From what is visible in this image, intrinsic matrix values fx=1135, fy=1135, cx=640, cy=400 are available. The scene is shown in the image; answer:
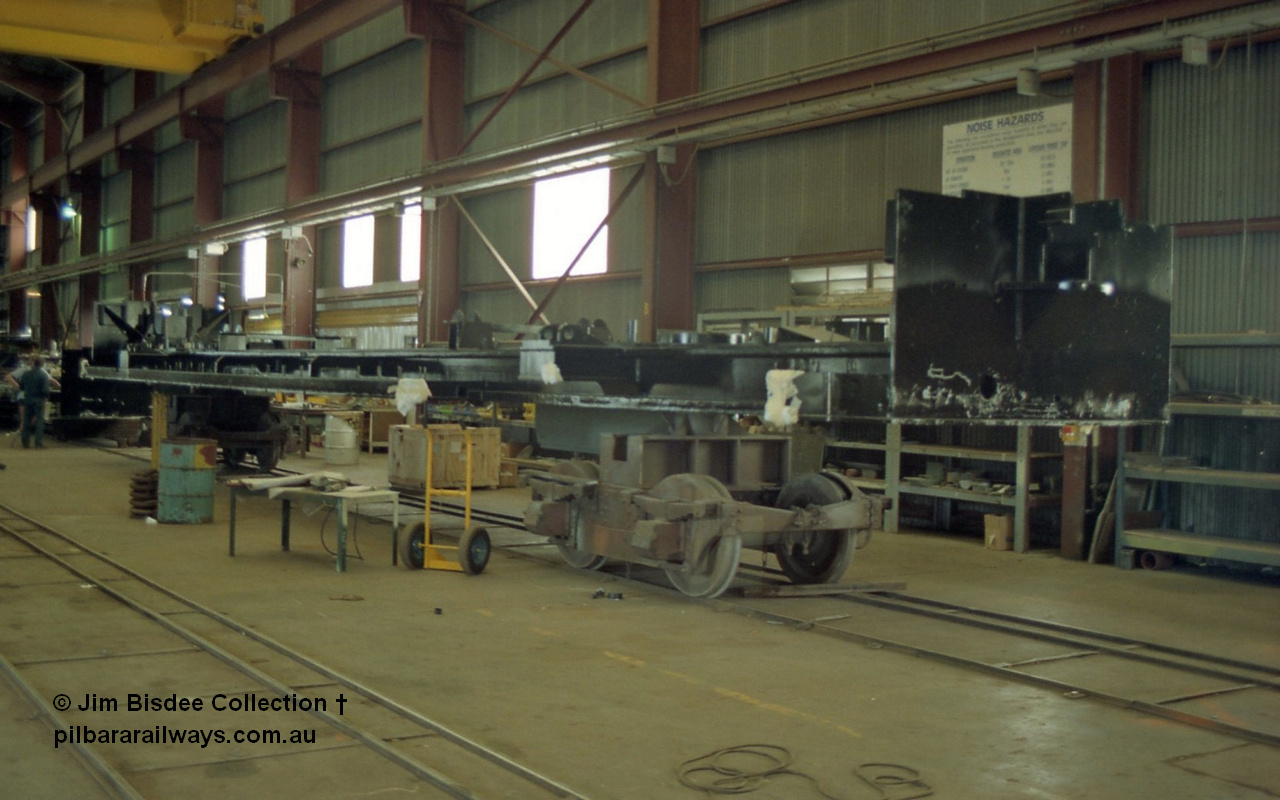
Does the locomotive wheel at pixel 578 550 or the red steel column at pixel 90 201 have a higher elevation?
the red steel column at pixel 90 201

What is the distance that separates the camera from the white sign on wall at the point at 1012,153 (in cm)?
1068

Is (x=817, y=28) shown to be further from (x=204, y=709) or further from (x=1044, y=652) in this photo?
(x=204, y=709)

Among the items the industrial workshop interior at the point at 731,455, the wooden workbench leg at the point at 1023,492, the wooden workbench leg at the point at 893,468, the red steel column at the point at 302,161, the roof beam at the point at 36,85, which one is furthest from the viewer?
the roof beam at the point at 36,85

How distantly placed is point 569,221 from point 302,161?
8.99 meters

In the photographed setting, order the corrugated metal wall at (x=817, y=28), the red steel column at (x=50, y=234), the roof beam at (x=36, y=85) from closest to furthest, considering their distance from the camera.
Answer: the corrugated metal wall at (x=817, y=28) < the roof beam at (x=36, y=85) < the red steel column at (x=50, y=234)

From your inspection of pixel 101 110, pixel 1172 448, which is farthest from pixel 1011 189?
pixel 101 110

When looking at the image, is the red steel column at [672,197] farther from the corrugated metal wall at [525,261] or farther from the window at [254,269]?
the window at [254,269]

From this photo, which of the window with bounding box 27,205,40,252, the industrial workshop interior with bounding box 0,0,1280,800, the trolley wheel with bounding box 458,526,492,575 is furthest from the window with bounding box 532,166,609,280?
the window with bounding box 27,205,40,252

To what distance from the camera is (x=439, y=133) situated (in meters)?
18.7

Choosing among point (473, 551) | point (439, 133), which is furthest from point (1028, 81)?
point (439, 133)

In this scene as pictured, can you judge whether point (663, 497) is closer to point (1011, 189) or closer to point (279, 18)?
point (1011, 189)

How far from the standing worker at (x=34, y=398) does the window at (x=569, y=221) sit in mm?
8691

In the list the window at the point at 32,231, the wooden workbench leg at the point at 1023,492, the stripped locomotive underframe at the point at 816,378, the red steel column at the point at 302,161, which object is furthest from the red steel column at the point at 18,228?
the wooden workbench leg at the point at 1023,492

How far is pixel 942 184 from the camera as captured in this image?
11781mm
